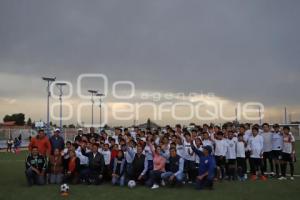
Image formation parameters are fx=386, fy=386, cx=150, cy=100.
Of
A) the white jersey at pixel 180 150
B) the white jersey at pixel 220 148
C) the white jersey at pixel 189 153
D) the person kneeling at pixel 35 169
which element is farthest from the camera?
the white jersey at pixel 220 148

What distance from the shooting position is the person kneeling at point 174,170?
34.8ft

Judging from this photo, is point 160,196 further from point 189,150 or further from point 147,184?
point 189,150

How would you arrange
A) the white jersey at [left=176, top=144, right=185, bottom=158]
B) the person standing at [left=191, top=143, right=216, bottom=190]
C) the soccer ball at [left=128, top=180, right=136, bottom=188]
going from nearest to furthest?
the person standing at [left=191, top=143, right=216, bottom=190] → the soccer ball at [left=128, top=180, right=136, bottom=188] → the white jersey at [left=176, top=144, right=185, bottom=158]

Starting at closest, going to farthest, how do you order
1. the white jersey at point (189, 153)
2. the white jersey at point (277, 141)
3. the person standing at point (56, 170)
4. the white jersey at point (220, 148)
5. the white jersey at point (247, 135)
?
the white jersey at point (189, 153) → the person standing at point (56, 170) → the white jersey at point (220, 148) → the white jersey at point (277, 141) → the white jersey at point (247, 135)

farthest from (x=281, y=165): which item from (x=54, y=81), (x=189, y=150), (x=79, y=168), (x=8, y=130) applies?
(x=8, y=130)

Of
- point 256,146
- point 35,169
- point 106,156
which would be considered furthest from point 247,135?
point 35,169

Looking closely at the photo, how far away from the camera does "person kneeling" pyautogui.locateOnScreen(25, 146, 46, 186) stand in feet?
37.0

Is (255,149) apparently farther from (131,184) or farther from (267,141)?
(131,184)

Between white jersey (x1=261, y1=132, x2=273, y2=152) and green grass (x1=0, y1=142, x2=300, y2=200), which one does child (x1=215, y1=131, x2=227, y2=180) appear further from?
white jersey (x1=261, y1=132, x2=273, y2=152)

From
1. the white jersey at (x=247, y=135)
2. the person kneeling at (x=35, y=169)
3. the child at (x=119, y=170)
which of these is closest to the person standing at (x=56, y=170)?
the person kneeling at (x=35, y=169)

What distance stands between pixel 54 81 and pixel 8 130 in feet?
24.7

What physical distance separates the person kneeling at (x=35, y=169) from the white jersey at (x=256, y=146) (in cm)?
649

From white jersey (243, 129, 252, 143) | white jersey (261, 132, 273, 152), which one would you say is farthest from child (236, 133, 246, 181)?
white jersey (261, 132, 273, 152)

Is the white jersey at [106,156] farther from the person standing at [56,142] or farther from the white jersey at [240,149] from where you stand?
the white jersey at [240,149]
